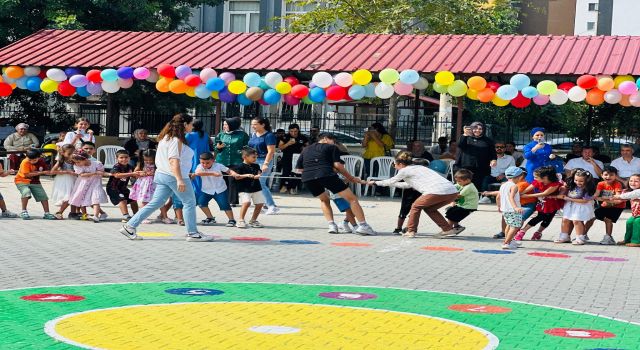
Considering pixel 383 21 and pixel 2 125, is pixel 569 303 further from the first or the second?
pixel 383 21

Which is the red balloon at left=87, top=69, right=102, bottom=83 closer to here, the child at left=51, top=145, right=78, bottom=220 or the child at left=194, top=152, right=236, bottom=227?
the child at left=51, top=145, right=78, bottom=220

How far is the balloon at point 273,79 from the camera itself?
22.8 metres

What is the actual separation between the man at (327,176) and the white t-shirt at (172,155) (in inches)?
83.4

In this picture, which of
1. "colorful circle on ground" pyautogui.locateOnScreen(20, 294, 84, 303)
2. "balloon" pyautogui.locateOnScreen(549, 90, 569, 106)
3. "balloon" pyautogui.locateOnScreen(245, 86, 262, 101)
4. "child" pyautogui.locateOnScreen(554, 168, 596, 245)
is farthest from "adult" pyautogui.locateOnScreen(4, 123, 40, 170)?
"colorful circle on ground" pyautogui.locateOnScreen(20, 294, 84, 303)

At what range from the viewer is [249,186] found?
16234 millimetres

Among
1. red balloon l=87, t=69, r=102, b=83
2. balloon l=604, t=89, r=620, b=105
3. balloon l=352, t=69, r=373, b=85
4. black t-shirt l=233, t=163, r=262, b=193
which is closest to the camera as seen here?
black t-shirt l=233, t=163, r=262, b=193

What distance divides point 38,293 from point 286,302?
6.78ft

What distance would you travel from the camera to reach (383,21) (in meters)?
37.2

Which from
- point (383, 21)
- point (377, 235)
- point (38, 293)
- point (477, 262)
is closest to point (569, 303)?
point (477, 262)

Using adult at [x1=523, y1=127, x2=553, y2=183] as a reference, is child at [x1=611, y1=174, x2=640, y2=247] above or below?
below

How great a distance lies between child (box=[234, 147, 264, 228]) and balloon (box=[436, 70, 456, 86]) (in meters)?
6.35

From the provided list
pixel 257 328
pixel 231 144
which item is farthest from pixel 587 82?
pixel 257 328

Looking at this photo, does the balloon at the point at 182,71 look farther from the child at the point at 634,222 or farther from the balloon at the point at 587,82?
the child at the point at 634,222

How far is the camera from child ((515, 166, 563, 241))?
15031 millimetres
